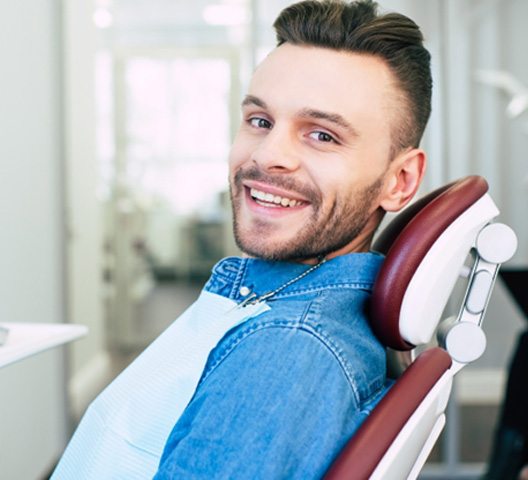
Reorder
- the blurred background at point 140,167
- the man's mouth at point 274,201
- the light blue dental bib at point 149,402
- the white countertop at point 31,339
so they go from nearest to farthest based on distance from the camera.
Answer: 1. the light blue dental bib at point 149,402
2. the man's mouth at point 274,201
3. the white countertop at point 31,339
4. the blurred background at point 140,167

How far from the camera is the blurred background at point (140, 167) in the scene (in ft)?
8.46

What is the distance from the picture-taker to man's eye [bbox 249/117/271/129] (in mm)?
1031

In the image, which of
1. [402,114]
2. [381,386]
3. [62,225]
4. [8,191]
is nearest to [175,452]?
[381,386]

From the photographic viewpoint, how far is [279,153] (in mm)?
939

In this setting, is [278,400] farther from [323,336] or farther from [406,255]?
[406,255]

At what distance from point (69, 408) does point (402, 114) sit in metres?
2.51

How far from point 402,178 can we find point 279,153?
21cm

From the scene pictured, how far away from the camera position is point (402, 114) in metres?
0.99

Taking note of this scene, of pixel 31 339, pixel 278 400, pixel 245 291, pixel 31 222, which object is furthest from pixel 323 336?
pixel 31 222

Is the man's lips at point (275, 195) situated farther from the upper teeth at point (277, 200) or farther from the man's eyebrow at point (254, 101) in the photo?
the man's eyebrow at point (254, 101)

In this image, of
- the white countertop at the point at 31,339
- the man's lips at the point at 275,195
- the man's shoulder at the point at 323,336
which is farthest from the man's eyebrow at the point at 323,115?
the white countertop at the point at 31,339

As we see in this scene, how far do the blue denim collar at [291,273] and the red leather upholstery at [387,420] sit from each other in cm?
13

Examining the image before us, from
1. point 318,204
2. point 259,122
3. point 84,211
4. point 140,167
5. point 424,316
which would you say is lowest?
point 84,211

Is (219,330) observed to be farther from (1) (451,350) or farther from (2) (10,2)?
(2) (10,2)
